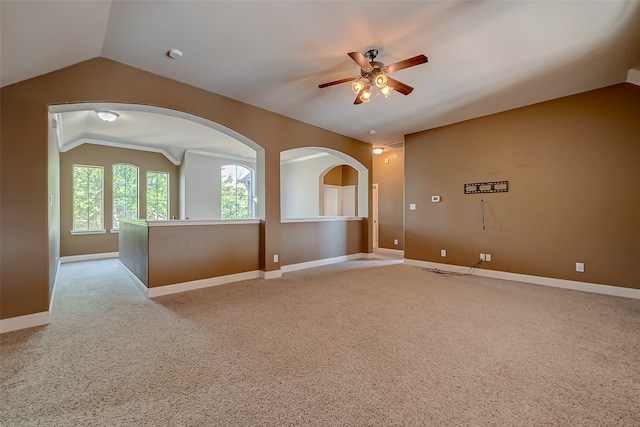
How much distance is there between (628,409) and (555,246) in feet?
10.7

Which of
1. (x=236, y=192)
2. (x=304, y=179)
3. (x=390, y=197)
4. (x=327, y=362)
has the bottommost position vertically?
(x=327, y=362)

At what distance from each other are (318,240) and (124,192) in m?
5.50

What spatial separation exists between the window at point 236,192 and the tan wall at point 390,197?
13.5 feet

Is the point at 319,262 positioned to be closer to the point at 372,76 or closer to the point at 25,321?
the point at 372,76

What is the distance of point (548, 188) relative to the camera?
4227 mm

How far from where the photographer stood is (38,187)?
8.98ft

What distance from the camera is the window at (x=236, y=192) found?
8.45 meters

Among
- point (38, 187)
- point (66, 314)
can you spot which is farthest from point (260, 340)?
point (38, 187)

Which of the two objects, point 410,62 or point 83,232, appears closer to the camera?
point 410,62

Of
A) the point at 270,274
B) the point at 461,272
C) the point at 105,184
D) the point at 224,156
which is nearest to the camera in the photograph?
the point at 270,274

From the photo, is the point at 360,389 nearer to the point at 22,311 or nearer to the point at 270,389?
the point at 270,389

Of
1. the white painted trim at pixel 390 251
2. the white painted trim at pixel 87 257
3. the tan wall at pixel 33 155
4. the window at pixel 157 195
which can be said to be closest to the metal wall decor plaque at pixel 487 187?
the white painted trim at pixel 390 251

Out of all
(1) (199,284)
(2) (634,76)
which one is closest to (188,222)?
(1) (199,284)

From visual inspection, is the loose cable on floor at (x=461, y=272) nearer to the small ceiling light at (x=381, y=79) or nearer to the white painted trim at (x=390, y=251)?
the white painted trim at (x=390, y=251)
